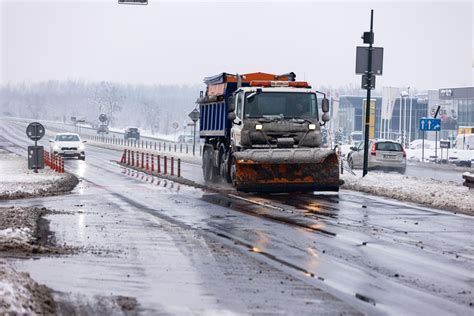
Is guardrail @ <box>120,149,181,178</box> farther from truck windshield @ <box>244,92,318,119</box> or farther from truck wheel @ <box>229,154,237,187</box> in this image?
truck windshield @ <box>244,92,318,119</box>

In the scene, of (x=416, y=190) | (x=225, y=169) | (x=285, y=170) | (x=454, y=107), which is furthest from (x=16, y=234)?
(x=454, y=107)

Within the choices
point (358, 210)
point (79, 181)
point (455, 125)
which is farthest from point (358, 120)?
point (358, 210)

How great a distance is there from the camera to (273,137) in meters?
24.5

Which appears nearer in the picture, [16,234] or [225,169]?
[16,234]

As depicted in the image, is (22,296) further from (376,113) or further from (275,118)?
(376,113)

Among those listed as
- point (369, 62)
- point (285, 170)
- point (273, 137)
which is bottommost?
point (285, 170)

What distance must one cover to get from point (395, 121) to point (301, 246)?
131m

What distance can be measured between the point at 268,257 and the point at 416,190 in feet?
44.4

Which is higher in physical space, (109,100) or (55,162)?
(109,100)

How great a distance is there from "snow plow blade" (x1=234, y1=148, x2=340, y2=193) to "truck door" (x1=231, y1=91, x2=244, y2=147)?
1.28 meters

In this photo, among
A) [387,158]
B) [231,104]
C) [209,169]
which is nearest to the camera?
[231,104]

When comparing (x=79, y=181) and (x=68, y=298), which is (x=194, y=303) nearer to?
(x=68, y=298)

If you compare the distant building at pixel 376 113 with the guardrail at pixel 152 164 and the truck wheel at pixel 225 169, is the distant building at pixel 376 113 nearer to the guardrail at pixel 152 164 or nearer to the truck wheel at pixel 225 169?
the guardrail at pixel 152 164

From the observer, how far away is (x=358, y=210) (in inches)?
774
